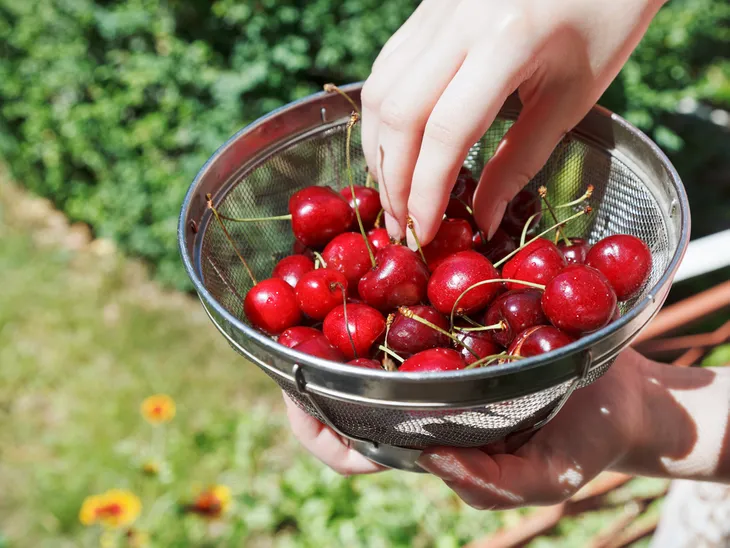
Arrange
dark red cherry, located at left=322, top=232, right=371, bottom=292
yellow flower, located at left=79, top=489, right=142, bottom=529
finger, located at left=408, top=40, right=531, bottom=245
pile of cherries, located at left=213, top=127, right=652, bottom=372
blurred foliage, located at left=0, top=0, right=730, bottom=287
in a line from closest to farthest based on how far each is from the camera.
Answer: finger, located at left=408, top=40, right=531, bottom=245 → pile of cherries, located at left=213, top=127, right=652, bottom=372 → dark red cherry, located at left=322, top=232, right=371, bottom=292 → yellow flower, located at left=79, top=489, right=142, bottom=529 → blurred foliage, located at left=0, top=0, right=730, bottom=287

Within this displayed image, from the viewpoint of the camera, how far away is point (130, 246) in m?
3.52

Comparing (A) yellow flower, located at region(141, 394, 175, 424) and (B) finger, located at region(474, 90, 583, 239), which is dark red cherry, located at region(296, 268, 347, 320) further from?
(A) yellow flower, located at region(141, 394, 175, 424)

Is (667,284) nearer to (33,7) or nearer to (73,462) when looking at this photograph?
(73,462)

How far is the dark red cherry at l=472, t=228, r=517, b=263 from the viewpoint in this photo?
123 centimetres

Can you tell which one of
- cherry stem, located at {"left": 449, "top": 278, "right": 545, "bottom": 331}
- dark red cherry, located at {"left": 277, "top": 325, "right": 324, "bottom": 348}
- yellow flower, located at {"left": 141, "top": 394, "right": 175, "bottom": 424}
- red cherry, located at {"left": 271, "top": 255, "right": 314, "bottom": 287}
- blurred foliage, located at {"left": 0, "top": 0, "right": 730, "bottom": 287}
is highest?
cherry stem, located at {"left": 449, "top": 278, "right": 545, "bottom": 331}

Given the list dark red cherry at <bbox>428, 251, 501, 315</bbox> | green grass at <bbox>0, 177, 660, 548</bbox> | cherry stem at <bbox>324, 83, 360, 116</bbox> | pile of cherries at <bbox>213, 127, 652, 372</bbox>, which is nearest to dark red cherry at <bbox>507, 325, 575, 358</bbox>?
pile of cherries at <bbox>213, 127, 652, 372</bbox>

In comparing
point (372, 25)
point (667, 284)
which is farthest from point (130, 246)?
point (667, 284)

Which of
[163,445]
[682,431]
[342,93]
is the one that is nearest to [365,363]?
[342,93]

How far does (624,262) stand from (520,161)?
231mm

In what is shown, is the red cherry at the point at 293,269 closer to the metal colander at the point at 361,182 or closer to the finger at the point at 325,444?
the metal colander at the point at 361,182

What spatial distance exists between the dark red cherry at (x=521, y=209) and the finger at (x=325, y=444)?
53 centimetres

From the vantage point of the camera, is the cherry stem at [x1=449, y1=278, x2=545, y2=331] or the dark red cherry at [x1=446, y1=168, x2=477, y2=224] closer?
the cherry stem at [x1=449, y1=278, x2=545, y2=331]

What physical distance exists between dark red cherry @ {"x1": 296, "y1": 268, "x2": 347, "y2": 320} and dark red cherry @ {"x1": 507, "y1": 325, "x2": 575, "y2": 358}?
31 cm

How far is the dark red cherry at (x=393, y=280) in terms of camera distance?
42.9 inches
